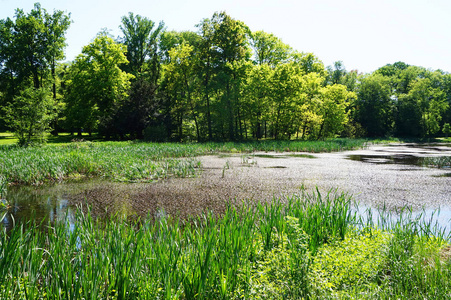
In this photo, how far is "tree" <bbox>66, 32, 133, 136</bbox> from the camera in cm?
3072

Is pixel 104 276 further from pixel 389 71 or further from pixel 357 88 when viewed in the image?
pixel 389 71

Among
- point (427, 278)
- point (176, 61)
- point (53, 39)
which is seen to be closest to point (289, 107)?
point (176, 61)

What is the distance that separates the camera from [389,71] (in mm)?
58312

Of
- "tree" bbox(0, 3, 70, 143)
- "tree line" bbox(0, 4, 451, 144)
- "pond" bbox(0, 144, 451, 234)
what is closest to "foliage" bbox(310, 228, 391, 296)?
"pond" bbox(0, 144, 451, 234)

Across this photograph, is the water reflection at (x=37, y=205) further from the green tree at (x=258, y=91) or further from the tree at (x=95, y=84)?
the green tree at (x=258, y=91)

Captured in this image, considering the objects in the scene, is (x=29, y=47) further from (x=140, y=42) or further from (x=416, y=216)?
(x=416, y=216)

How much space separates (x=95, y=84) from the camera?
30.6 m

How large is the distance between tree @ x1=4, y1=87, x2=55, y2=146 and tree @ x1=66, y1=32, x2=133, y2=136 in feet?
42.4

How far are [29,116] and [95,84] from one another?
14.6 metres

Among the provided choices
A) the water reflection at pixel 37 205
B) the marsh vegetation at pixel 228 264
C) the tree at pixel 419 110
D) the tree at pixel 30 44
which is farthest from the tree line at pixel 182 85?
the marsh vegetation at pixel 228 264

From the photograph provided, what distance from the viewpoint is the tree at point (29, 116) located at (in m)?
16.8

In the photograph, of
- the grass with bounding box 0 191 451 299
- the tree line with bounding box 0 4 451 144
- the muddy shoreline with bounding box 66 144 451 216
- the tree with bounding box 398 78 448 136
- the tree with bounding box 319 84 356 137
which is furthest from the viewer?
the tree with bounding box 398 78 448 136

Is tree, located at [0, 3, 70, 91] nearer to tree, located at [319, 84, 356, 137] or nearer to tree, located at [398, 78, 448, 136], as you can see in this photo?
tree, located at [319, 84, 356, 137]

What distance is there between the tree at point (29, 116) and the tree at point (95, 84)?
42.4 feet
